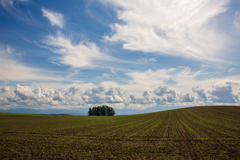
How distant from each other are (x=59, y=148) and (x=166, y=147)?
Answer: 12.2 m

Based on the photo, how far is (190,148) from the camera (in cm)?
1451

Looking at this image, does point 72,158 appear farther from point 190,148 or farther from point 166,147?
point 190,148

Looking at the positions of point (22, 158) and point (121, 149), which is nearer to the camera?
point (22, 158)

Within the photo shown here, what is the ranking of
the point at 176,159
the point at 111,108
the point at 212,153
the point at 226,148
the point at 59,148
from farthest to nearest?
the point at 111,108, the point at 59,148, the point at 226,148, the point at 212,153, the point at 176,159

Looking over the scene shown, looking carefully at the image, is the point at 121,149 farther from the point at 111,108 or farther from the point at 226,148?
the point at 111,108

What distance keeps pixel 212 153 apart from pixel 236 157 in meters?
1.78

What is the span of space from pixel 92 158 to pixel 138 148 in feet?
17.2

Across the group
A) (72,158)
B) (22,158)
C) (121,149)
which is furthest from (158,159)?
(22,158)

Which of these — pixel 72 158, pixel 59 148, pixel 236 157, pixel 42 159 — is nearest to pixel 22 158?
pixel 42 159

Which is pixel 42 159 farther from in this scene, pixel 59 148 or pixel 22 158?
pixel 59 148

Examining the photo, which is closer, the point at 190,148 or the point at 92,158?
the point at 92,158

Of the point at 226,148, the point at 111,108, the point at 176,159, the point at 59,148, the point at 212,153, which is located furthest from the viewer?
the point at 111,108

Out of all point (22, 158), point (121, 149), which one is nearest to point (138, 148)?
point (121, 149)

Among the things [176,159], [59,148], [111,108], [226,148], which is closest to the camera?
[176,159]
